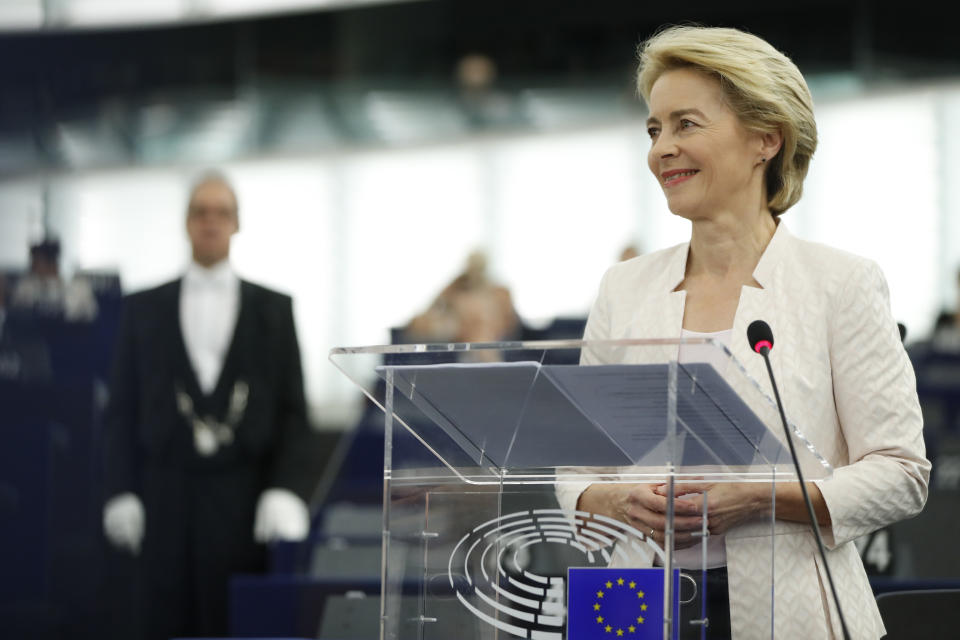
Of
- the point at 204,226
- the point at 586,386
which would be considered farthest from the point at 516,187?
the point at 586,386

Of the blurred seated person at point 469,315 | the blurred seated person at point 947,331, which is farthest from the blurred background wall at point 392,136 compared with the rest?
the blurred seated person at point 469,315

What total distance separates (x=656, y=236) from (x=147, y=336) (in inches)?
146

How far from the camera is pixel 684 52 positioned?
5.94ft

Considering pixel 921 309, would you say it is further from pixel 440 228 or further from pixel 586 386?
pixel 586 386

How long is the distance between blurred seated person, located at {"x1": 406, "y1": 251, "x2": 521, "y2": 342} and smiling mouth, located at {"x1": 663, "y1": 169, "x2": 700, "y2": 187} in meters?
2.29

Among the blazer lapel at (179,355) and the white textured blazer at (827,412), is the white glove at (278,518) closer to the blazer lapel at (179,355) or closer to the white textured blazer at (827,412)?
the blazer lapel at (179,355)

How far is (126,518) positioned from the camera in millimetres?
3707

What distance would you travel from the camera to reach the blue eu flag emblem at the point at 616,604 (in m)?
1.35

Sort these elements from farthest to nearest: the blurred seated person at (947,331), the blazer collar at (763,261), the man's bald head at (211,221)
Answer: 1. the blurred seated person at (947,331)
2. the man's bald head at (211,221)
3. the blazer collar at (763,261)

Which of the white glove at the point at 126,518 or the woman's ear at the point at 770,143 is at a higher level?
the woman's ear at the point at 770,143

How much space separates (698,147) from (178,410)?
2290 millimetres

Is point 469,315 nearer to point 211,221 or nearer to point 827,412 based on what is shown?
point 211,221

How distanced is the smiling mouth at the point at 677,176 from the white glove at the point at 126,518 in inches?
92.8

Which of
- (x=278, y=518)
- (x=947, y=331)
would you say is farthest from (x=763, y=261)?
(x=947, y=331)
